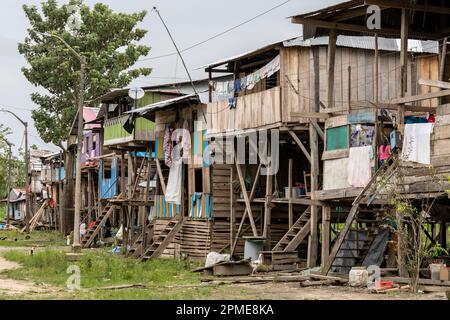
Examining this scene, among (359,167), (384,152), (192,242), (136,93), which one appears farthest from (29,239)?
(384,152)

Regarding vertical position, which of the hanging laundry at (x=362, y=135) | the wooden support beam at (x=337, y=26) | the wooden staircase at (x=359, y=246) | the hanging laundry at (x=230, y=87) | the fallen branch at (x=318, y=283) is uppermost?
the wooden support beam at (x=337, y=26)

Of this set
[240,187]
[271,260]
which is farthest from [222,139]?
[271,260]

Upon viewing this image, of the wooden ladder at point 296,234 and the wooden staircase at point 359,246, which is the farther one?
the wooden ladder at point 296,234

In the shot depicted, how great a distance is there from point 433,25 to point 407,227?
23.0 feet

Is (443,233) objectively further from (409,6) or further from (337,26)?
(409,6)

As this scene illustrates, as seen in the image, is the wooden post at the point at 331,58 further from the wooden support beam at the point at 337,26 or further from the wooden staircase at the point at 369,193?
the wooden staircase at the point at 369,193

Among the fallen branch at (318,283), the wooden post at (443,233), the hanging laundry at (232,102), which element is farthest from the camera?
the hanging laundry at (232,102)

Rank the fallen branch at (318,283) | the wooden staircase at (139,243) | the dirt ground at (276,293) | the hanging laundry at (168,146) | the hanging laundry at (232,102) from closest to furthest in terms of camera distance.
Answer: the dirt ground at (276,293) < the fallen branch at (318,283) < the hanging laundry at (232,102) < the hanging laundry at (168,146) < the wooden staircase at (139,243)

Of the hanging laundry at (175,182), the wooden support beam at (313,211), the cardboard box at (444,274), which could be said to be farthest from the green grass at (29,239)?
the cardboard box at (444,274)

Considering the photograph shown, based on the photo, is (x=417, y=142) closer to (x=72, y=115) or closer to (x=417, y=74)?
(x=417, y=74)

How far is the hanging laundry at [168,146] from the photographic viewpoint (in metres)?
38.0

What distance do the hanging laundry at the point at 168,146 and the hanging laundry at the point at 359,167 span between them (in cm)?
1449

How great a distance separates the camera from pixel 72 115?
57.3 m

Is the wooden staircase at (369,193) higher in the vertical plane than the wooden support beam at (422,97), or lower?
lower
